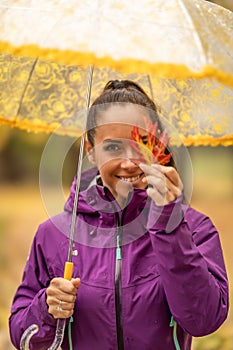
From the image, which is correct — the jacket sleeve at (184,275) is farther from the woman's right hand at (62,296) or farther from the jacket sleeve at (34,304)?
the jacket sleeve at (34,304)

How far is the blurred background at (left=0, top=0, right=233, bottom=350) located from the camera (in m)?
11.0

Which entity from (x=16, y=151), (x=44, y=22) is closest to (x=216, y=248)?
(x=44, y=22)

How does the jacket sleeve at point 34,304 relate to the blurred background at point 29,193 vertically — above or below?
above

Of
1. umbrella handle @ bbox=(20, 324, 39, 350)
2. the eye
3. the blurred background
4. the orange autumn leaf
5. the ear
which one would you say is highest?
the orange autumn leaf

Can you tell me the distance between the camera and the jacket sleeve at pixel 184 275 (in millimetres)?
2348

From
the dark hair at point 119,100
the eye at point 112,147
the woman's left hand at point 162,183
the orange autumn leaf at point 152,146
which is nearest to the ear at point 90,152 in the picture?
the dark hair at point 119,100

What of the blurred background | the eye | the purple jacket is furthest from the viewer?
the blurred background

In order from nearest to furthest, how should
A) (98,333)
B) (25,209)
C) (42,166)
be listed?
1. (98,333)
2. (42,166)
3. (25,209)

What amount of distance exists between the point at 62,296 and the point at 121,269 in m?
0.23

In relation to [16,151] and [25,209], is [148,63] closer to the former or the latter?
[25,209]

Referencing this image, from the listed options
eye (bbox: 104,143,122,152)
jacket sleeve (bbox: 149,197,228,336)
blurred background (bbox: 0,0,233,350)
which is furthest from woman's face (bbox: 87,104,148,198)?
blurred background (bbox: 0,0,233,350)

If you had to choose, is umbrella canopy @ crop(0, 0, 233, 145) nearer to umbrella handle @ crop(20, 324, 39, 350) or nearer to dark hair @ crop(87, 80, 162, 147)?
dark hair @ crop(87, 80, 162, 147)

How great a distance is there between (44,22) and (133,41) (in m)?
0.32

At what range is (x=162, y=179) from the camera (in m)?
2.25
